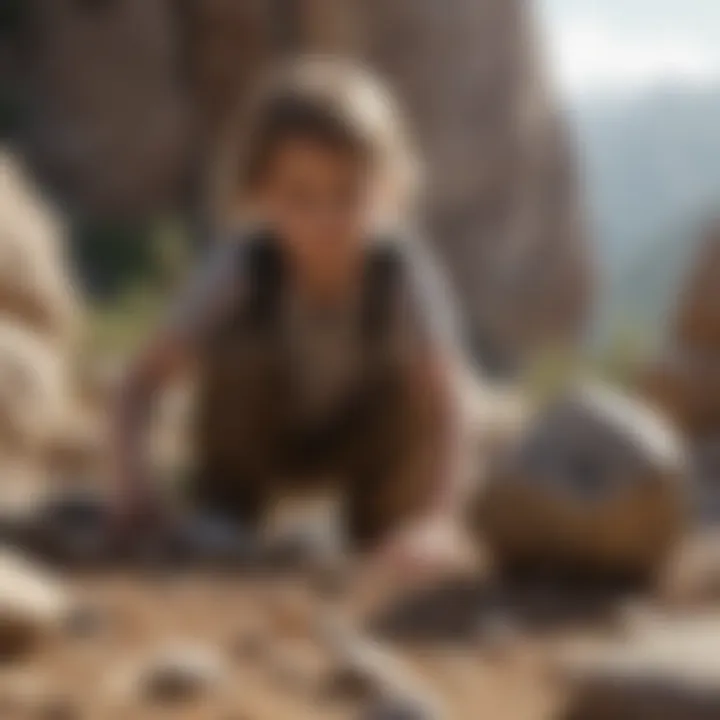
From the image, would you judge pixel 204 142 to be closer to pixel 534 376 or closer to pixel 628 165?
pixel 628 165

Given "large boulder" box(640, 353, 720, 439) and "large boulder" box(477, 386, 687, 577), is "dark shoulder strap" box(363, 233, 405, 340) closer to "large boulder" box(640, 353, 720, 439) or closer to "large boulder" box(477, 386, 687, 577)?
"large boulder" box(477, 386, 687, 577)

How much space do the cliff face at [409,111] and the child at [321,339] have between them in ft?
17.1

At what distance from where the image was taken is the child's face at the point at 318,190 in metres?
1.58

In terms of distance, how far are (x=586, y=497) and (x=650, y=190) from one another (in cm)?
599

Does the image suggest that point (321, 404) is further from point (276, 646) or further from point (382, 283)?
point (276, 646)

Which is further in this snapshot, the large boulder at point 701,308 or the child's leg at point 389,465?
the large boulder at point 701,308

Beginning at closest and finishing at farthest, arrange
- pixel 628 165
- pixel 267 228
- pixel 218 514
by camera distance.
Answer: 1. pixel 267 228
2. pixel 218 514
3. pixel 628 165

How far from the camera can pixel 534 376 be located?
4.11 metres

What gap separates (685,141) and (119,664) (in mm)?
6030

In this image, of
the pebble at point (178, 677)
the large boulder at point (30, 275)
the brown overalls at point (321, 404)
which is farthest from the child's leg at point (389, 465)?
the large boulder at point (30, 275)

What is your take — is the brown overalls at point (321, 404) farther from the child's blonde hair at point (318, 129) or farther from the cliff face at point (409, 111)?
the cliff face at point (409, 111)

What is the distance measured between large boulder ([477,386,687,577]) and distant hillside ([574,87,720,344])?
11.6ft

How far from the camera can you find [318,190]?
158cm

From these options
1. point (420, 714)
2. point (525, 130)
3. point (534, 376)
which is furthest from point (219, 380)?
point (525, 130)
